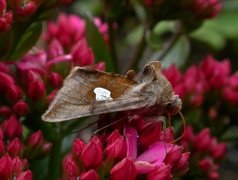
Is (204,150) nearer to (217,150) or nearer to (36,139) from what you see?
(217,150)

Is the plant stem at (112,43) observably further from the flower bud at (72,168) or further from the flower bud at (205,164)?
the flower bud at (72,168)

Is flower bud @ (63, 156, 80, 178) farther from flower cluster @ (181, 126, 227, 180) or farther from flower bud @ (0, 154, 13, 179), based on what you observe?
flower cluster @ (181, 126, 227, 180)

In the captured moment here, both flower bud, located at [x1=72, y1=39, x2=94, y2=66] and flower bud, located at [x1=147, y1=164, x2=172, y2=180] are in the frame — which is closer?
flower bud, located at [x1=147, y1=164, x2=172, y2=180]

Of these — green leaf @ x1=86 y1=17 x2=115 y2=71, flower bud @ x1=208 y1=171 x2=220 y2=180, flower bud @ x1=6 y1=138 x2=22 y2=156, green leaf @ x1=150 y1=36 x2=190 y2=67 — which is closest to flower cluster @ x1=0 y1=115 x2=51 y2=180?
flower bud @ x1=6 y1=138 x2=22 y2=156

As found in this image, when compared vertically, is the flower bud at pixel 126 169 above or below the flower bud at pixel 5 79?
below

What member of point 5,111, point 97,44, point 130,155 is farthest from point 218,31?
point 130,155

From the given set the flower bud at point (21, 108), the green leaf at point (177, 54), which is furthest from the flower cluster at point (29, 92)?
the green leaf at point (177, 54)

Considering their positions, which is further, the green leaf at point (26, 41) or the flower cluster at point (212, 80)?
the flower cluster at point (212, 80)

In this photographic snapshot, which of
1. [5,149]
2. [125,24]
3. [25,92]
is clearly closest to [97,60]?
[25,92]
